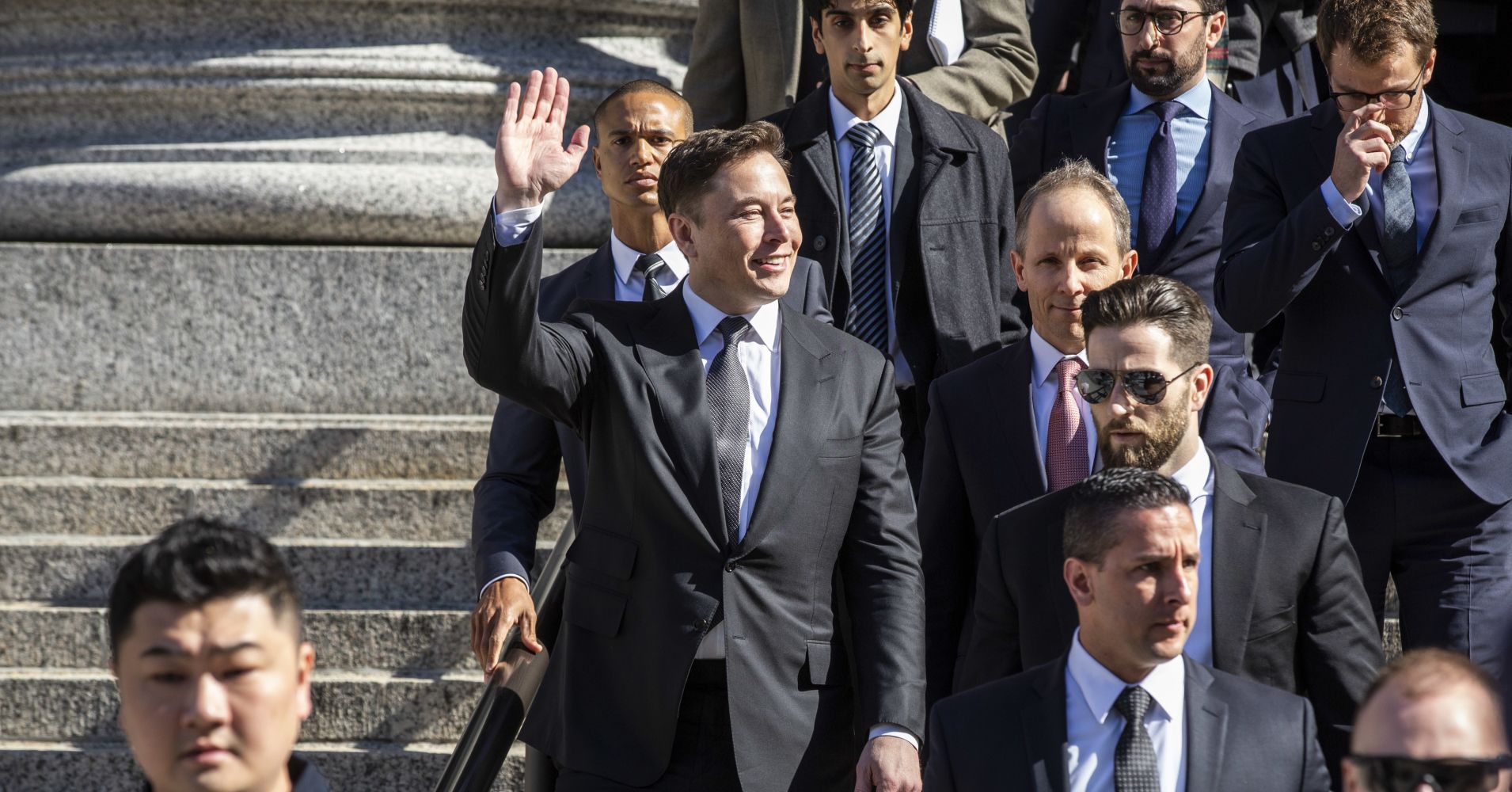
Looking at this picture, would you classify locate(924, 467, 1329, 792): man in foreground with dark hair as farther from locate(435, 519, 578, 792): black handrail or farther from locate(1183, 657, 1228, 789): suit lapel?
locate(435, 519, 578, 792): black handrail

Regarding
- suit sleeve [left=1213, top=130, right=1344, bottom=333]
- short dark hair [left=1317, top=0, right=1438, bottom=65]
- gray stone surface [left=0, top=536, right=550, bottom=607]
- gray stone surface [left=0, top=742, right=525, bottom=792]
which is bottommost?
gray stone surface [left=0, top=742, right=525, bottom=792]

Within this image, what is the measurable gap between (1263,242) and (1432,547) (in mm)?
818

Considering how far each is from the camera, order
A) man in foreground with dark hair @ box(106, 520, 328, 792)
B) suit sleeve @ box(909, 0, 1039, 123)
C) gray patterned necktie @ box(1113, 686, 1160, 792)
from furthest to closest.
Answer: suit sleeve @ box(909, 0, 1039, 123)
gray patterned necktie @ box(1113, 686, 1160, 792)
man in foreground with dark hair @ box(106, 520, 328, 792)

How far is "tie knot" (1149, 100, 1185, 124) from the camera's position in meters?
5.49

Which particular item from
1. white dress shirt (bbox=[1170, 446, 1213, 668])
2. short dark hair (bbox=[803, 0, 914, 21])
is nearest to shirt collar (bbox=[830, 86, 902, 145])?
short dark hair (bbox=[803, 0, 914, 21])

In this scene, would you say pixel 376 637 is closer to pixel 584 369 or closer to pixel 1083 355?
pixel 584 369

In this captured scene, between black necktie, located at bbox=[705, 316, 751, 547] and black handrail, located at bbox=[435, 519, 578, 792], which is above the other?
black necktie, located at bbox=[705, 316, 751, 547]

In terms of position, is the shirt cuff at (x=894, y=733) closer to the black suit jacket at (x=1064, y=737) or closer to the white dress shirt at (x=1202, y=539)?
the black suit jacket at (x=1064, y=737)

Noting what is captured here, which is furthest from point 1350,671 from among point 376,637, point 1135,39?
point 376,637

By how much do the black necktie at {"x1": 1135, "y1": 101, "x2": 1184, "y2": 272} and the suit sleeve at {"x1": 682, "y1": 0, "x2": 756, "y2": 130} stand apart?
5.05ft

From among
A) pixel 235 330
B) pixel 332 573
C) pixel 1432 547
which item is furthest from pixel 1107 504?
pixel 235 330

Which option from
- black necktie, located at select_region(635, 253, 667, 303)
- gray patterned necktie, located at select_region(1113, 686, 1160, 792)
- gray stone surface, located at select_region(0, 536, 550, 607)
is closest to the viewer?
gray patterned necktie, located at select_region(1113, 686, 1160, 792)

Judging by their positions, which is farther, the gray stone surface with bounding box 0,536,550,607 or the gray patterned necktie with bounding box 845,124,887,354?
the gray stone surface with bounding box 0,536,550,607

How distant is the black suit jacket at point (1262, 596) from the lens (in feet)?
12.8
